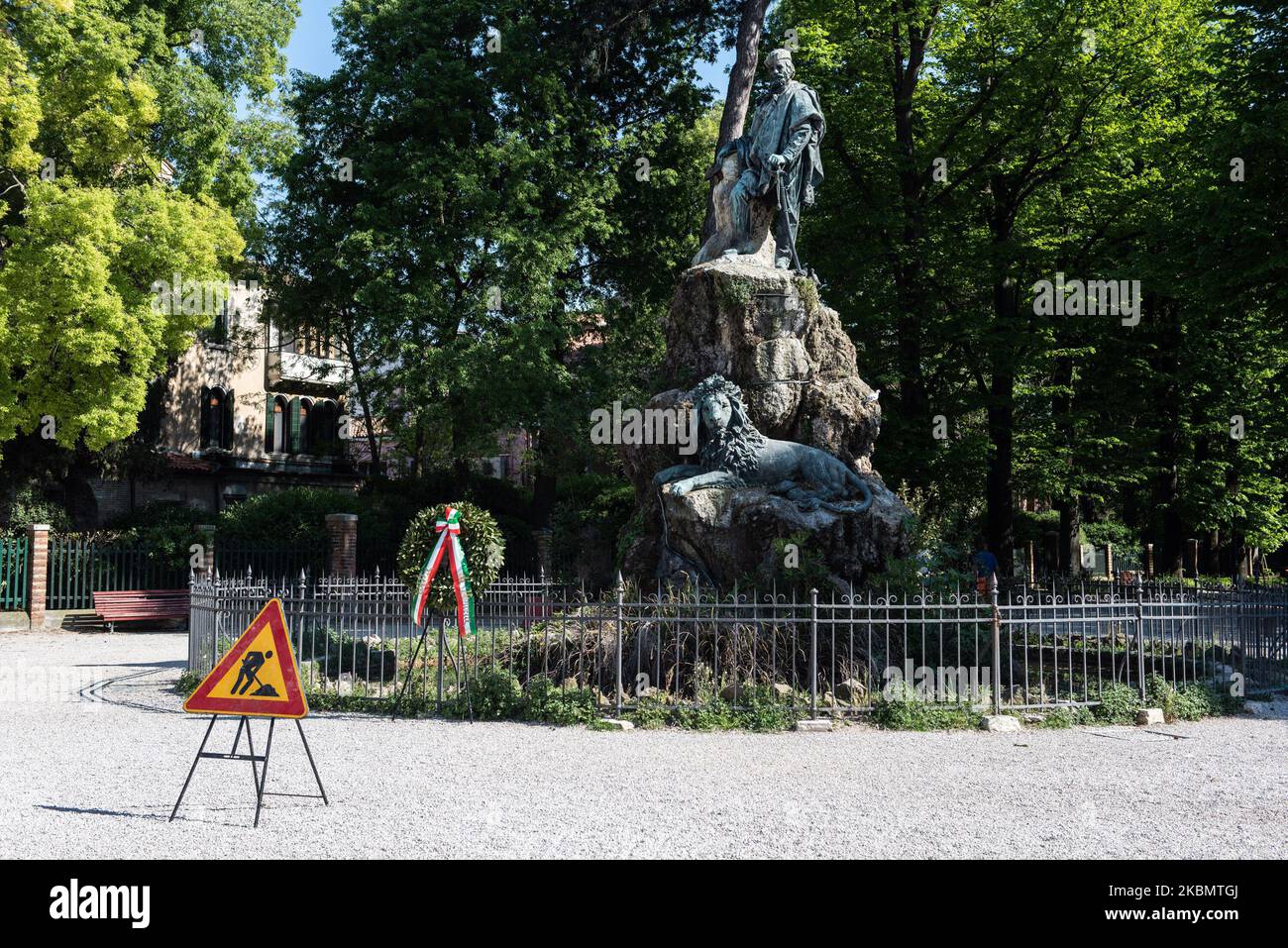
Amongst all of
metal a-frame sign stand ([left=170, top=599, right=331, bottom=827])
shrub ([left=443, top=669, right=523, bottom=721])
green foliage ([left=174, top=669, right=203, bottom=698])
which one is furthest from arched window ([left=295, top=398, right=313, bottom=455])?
metal a-frame sign stand ([left=170, top=599, right=331, bottom=827])

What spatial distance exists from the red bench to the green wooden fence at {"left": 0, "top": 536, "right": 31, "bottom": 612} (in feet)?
4.82

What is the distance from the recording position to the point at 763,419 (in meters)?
13.6

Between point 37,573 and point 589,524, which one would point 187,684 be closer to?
point 37,573

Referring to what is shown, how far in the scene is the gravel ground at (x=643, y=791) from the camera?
6.25 metres

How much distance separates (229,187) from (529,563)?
12.0 metres

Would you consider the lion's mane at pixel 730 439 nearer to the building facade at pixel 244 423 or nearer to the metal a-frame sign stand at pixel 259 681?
the metal a-frame sign stand at pixel 259 681

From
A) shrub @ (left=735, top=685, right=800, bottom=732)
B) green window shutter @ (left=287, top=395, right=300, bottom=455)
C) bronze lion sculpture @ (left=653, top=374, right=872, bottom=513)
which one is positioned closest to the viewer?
shrub @ (left=735, top=685, right=800, bottom=732)

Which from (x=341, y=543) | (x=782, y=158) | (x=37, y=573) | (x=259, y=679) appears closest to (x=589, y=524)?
(x=341, y=543)

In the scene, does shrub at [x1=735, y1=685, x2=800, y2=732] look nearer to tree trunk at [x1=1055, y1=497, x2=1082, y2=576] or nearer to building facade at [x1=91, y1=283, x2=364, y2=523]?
tree trunk at [x1=1055, y1=497, x2=1082, y2=576]

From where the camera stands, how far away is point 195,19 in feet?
89.0

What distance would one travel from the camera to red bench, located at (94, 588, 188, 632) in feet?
74.0

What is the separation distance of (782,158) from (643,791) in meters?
9.72

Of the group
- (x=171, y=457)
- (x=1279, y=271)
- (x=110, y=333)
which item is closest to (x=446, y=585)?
(x=1279, y=271)

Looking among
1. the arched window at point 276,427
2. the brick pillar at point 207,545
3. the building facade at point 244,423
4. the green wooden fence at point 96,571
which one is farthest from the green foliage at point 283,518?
the arched window at point 276,427
